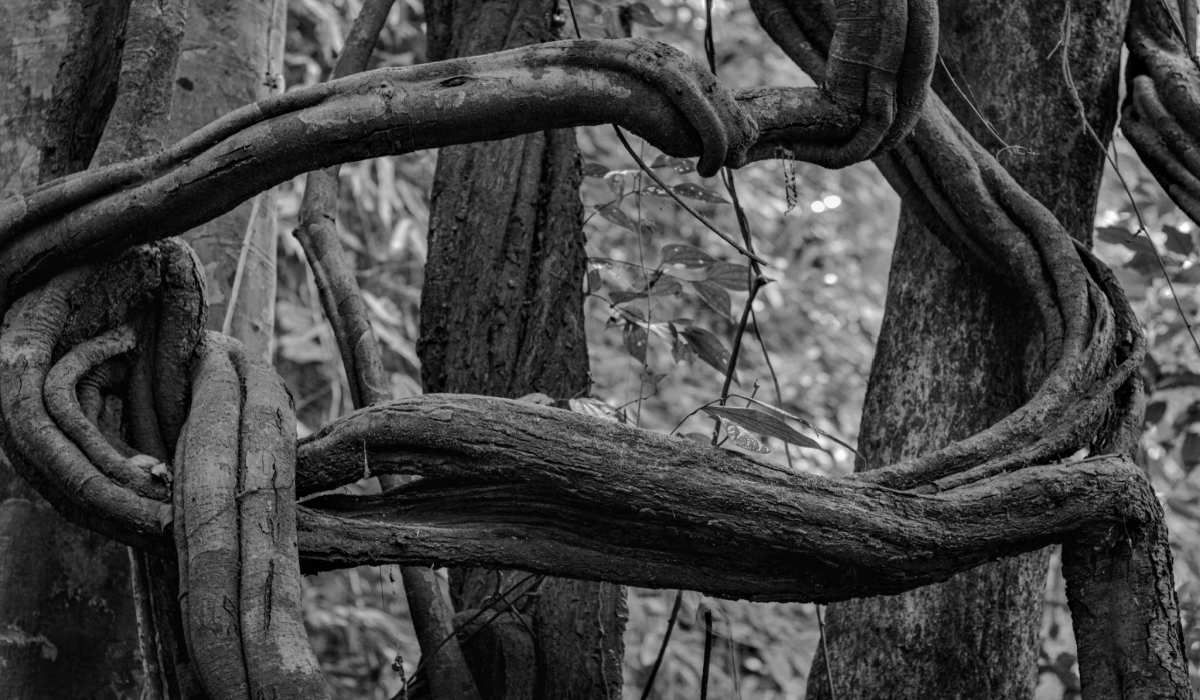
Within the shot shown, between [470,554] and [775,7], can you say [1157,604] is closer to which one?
[470,554]

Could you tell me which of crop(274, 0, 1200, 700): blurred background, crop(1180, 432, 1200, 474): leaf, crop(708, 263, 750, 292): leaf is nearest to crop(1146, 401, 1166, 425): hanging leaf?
crop(274, 0, 1200, 700): blurred background

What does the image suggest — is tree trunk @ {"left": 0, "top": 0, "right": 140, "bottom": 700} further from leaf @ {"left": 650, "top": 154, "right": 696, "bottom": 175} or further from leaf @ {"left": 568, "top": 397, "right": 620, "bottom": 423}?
leaf @ {"left": 650, "top": 154, "right": 696, "bottom": 175}

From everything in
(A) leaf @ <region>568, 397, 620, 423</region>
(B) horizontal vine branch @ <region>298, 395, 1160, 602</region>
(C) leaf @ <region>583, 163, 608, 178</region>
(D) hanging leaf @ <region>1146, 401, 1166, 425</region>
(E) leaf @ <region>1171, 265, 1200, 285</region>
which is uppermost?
(E) leaf @ <region>1171, 265, 1200, 285</region>

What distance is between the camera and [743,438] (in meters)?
1.21

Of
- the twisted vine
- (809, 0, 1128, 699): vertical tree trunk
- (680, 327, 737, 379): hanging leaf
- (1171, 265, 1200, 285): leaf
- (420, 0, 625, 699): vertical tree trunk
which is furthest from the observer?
(1171, 265, 1200, 285): leaf

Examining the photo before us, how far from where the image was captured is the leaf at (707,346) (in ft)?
5.41

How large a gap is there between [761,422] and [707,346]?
456 millimetres

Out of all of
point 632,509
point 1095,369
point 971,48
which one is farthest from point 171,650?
point 971,48

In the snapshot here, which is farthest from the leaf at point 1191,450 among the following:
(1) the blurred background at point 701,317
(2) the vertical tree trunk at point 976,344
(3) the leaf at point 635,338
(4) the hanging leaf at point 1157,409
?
(3) the leaf at point 635,338

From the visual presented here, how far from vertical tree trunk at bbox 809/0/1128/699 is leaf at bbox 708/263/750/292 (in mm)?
231

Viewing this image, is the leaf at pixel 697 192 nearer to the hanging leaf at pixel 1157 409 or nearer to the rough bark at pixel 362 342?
the rough bark at pixel 362 342

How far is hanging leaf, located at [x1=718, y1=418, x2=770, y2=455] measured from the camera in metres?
1.19

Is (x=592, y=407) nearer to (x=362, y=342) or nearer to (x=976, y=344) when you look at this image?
(x=362, y=342)

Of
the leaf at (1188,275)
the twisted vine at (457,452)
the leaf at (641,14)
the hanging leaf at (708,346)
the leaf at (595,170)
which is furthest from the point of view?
the leaf at (1188,275)
